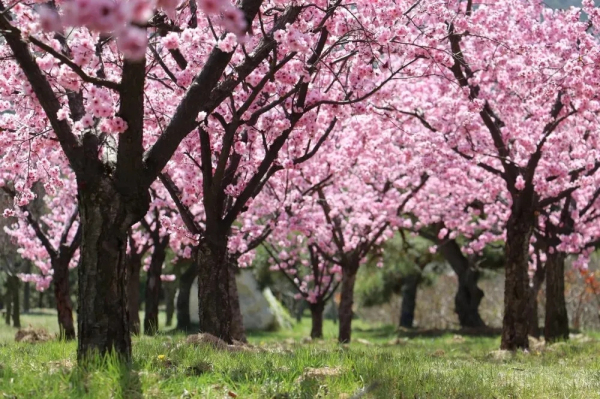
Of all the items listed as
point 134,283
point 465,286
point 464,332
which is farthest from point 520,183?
point 465,286

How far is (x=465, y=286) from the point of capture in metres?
25.9

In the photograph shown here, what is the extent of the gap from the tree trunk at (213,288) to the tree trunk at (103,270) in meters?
3.83

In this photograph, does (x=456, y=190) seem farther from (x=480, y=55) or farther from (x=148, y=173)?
(x=148, y=173)

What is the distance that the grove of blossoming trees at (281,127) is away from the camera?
237 inches

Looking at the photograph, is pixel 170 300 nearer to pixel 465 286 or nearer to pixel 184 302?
pixel 184 302

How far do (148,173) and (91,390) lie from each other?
6.92 ft

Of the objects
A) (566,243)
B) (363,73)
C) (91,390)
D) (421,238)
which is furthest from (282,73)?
(421,238)

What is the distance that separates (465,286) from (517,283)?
539 inches

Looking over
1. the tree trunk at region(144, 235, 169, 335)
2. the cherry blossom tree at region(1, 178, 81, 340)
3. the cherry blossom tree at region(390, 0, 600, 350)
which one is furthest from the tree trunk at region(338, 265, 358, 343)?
the cherry blossom tree at region(1, 178, 81, 340)

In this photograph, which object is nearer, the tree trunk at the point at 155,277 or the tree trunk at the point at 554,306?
the tree trunk at the point at 554,306

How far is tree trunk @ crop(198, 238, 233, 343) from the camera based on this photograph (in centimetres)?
991

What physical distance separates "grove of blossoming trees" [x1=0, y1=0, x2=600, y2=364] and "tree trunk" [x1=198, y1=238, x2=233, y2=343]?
0.02 metres

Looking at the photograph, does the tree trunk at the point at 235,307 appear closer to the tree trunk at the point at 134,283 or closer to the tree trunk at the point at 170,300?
the tree trunk at the point at 134,283

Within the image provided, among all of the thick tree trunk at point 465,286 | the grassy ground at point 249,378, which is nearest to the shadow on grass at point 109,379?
the grassy ground at point 249,378
